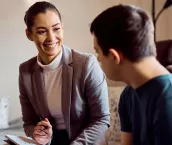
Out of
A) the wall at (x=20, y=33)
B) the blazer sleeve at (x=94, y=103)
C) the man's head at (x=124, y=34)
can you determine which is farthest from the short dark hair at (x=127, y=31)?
the wall at (x=20, y=33)

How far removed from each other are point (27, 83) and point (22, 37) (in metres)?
1.10

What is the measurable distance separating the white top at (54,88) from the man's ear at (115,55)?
0.57 m

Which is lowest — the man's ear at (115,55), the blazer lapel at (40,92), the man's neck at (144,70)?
the blazer lapel at (40,92)

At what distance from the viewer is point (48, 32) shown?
4.58ft

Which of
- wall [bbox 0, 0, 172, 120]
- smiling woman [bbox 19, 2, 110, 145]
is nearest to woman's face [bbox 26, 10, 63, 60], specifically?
smiling woman [bbox 19, 2, 110, 145]

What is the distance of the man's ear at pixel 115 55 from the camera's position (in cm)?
90

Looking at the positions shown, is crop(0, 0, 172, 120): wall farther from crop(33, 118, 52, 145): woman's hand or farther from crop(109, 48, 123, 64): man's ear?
crop(109, 48, 123, 64): man's ear

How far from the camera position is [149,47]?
897mm

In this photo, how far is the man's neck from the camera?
2.90 ft

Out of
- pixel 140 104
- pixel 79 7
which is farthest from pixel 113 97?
pixel 140 104

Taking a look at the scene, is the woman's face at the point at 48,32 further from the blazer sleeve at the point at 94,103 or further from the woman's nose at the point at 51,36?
the blazer sleeve at the point at 94,103

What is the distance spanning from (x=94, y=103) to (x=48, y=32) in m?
0.39

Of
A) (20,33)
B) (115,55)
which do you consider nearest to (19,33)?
(20,33)

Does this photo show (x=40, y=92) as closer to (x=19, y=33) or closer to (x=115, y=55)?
(x=115, y=55)
